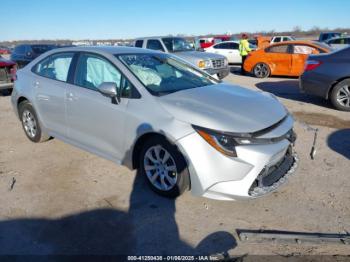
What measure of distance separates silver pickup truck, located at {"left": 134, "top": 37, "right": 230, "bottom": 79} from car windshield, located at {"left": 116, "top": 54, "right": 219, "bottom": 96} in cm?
543

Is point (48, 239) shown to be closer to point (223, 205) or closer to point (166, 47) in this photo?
point (223, 205)

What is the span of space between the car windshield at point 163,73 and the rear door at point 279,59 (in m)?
8.39

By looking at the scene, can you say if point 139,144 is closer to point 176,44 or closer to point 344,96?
point 344,96

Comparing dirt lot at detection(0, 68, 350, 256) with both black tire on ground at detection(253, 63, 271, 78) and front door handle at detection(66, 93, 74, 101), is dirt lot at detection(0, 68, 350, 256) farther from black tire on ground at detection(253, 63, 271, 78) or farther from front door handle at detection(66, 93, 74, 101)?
black tire on ground at detection(253, 63, 271, 78)

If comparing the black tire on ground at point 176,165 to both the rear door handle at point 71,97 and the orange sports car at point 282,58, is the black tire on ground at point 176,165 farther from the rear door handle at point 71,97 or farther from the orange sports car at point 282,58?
the orange sports car at point 282,58

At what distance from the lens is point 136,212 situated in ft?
11.2

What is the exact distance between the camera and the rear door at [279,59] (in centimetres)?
1195

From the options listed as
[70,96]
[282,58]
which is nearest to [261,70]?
[282,58]

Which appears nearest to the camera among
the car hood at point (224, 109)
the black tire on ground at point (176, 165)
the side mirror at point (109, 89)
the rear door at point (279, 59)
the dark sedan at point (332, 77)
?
the car hood at point (224, 109)

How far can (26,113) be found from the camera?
5398 millimetres

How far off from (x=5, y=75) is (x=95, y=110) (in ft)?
23.1

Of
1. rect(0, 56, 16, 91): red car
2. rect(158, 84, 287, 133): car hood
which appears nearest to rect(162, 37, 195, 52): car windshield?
rect(0, 56, 16, 91): red car

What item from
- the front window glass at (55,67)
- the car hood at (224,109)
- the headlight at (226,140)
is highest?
the front window glass at (55,67)

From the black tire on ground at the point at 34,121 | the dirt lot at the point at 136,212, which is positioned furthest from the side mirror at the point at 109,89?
the black tire on ground at the point at 34,121
